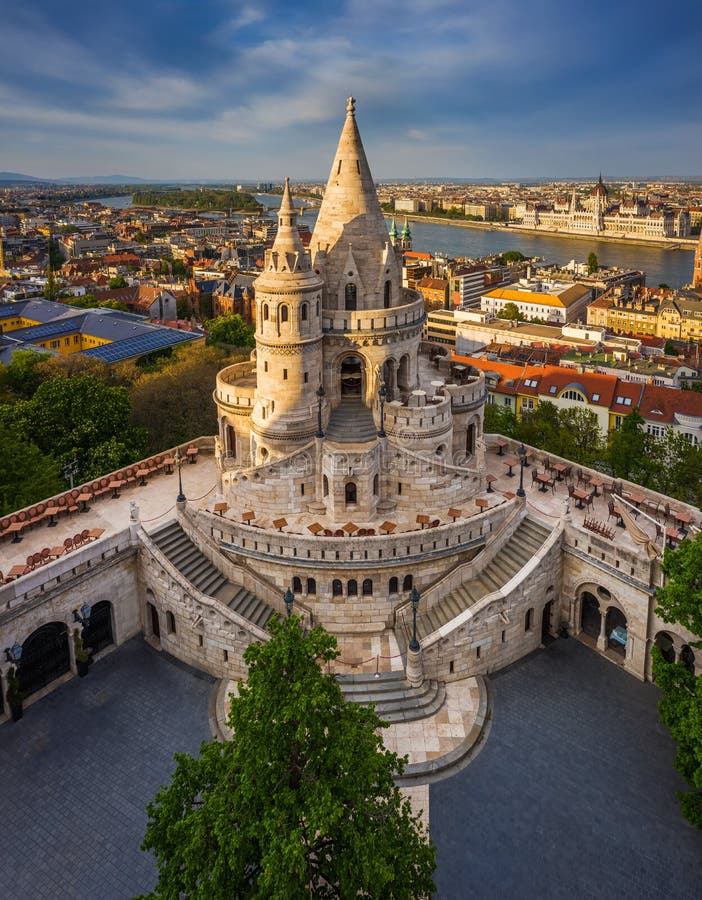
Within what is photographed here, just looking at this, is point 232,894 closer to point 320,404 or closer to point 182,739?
point 182,739

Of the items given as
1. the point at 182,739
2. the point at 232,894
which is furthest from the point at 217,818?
the point at 182,739

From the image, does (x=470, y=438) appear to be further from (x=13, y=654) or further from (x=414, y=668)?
(x=13, y=654)

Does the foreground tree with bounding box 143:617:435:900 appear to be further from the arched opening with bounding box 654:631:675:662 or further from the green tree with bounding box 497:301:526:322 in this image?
the green tree with bounding box 497:301:526:322

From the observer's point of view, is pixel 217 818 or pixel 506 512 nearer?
pixel 217 818

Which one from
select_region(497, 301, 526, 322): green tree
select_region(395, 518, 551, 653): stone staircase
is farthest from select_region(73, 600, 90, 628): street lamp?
select_region(497, 301, 526, 322): green tree

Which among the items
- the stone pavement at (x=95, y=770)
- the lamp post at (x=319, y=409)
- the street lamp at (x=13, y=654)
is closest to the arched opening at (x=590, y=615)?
the lamp post at (x=319, y=409)

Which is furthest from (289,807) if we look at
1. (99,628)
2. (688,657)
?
(688,657)
